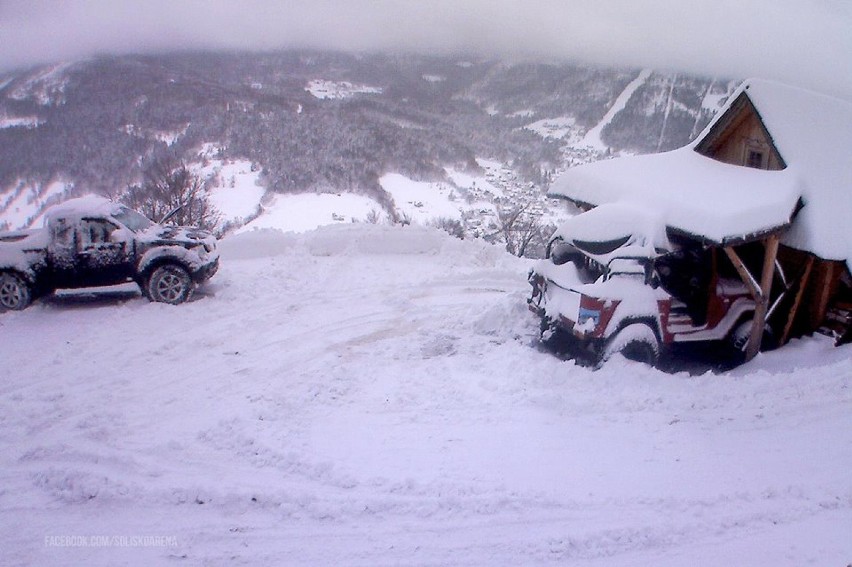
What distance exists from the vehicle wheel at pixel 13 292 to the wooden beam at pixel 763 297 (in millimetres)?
12256

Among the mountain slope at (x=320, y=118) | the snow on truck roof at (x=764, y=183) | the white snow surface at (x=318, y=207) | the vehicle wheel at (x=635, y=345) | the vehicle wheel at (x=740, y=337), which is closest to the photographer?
the vehicle wheel at (x=635, y=345)

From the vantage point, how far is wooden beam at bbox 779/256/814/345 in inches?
334

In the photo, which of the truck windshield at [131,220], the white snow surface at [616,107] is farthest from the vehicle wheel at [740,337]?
the white snow surface at [616,107]

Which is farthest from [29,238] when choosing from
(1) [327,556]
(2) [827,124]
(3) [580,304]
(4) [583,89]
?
(4) [583,89]

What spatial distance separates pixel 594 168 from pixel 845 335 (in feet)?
17.0

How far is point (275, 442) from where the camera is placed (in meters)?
5.51

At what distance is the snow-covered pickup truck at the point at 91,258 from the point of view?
9406mm

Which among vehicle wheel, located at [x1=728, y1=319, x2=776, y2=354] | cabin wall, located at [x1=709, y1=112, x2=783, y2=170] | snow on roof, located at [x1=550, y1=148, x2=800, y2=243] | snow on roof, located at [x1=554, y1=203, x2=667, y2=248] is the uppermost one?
cabin wall, located at [x1=709, y1=112, x2=783, y2=170]

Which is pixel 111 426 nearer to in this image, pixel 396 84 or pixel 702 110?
pixel 702 110

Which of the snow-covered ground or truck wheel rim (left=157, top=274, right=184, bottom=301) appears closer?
the snow-covered ground

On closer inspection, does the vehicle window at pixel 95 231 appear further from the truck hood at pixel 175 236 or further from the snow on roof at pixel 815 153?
the snow on roof at pixel 815 153

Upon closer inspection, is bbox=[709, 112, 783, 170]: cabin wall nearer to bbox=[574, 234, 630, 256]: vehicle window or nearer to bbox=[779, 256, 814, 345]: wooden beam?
bbox=[779, 256, 814, 345]: wooden beam

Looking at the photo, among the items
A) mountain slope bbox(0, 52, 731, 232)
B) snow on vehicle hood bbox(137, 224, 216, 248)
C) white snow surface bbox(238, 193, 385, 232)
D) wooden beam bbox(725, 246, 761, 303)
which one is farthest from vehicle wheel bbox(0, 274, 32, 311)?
mountain slope bbox(0, 52, 731, 232)

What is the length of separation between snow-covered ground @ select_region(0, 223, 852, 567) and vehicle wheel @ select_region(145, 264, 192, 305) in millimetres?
548
